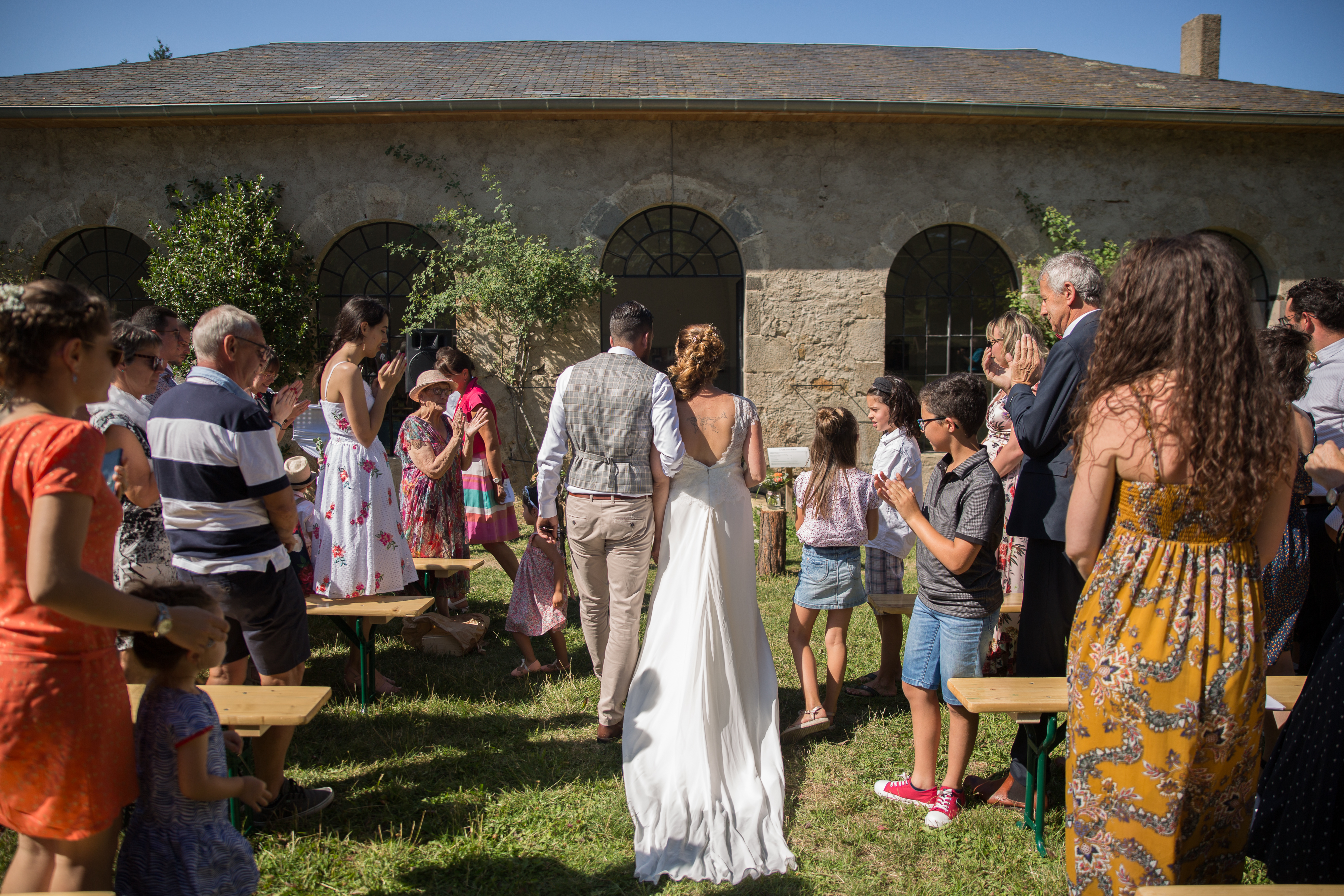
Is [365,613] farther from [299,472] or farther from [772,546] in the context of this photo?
[772,546]

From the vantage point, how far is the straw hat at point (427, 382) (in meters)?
4.74

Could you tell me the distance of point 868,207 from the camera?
917 cm

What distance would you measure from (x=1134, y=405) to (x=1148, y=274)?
312mm

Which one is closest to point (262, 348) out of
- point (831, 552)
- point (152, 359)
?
point (152, 359)

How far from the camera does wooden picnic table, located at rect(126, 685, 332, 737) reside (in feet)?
8.38

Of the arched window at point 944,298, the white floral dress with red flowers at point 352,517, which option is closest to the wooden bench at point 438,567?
the white floral dress with red flowers at point 352,517

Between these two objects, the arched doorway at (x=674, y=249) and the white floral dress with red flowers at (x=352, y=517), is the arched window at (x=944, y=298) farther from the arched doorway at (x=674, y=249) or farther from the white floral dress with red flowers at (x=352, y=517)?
the white floral dress with red flowers at (x=352, y=517)

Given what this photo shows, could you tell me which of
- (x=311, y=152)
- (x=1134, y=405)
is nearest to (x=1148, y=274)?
(x=1134, y=405)

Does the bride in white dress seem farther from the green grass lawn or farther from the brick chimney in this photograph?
the brick chimney

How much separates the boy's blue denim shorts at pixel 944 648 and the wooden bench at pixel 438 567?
8.93ft

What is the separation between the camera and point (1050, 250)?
Answer: 30.4 feet

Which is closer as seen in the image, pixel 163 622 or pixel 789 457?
pixel 163 622

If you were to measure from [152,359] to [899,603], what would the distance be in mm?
3562

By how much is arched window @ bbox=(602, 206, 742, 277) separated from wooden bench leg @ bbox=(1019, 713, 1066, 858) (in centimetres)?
725
